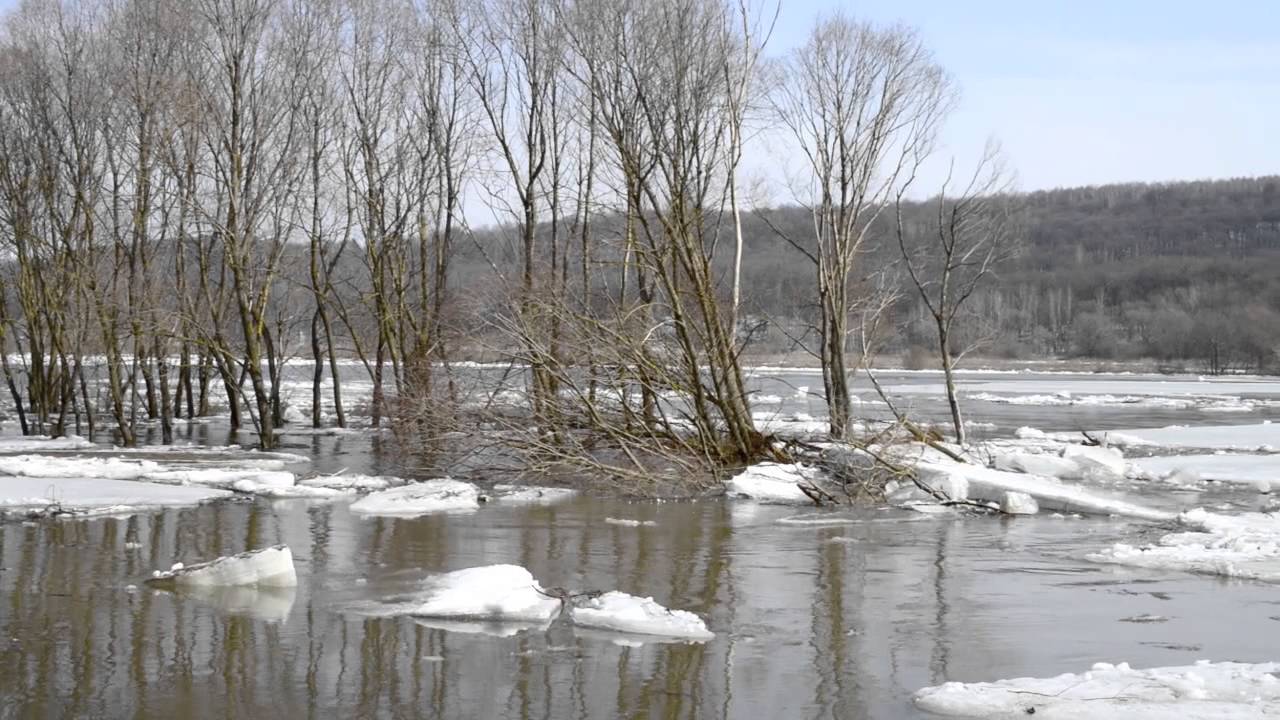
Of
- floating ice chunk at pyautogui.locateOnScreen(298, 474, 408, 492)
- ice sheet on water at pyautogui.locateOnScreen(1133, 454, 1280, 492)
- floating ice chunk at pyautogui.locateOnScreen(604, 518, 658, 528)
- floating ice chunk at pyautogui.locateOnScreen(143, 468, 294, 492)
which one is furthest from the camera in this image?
ice sheet on water at pyautogui.locateOnScreen(1133, 454, 1280, 492)

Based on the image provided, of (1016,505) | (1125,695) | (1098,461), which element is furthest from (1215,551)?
(1098,461)

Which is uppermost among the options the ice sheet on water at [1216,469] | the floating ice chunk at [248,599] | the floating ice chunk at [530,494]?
the ice sheet on water at [1216,469]

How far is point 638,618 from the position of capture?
826 cm

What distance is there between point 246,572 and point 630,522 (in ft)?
16.8

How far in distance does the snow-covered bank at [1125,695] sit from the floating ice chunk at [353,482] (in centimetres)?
1141

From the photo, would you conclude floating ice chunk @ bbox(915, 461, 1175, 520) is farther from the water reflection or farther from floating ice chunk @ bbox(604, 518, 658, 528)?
floating ice chunk @ bbox(604, 518, 658, 528)

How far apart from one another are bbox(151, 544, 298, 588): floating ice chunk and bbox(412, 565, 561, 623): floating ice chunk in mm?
1250

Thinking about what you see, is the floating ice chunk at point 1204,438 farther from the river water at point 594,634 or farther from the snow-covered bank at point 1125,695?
the snow-covered bank at point 1125,695

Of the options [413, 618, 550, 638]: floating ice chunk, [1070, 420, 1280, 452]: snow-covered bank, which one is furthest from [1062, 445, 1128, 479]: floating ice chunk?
[413, 618, 550, 638]: floating ice chunk

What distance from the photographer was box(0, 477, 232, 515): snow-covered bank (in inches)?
546

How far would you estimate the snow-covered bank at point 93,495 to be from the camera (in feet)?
45.5

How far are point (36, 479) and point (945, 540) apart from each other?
1171 cm

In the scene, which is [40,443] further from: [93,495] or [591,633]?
[591,633]

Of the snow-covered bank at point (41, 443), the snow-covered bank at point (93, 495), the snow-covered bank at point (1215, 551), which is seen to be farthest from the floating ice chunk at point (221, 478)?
the snow-covered bank at point (1215, 551)
